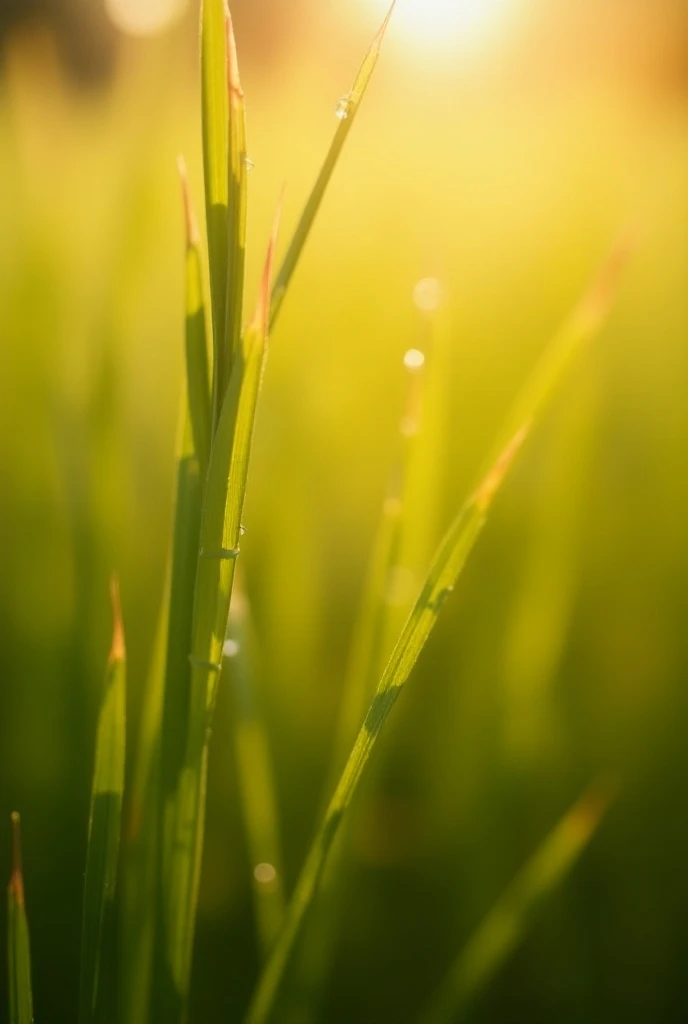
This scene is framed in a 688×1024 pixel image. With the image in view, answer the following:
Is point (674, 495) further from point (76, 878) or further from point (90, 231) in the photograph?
point (90, 231)

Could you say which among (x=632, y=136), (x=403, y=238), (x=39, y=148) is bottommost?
(x=403, y=238)

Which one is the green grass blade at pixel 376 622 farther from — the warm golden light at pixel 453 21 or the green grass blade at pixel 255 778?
the warm golden light at pixel 453 21

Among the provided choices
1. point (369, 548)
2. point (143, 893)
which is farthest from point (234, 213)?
point (369, 548)

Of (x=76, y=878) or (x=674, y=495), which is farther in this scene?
(x=674, y=495)

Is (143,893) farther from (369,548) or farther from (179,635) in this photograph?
(369,548)

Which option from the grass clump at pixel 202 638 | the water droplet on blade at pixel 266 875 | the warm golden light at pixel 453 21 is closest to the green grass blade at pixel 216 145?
the grass clump at pixel 202 638

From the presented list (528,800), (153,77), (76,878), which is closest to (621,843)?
(528,800)

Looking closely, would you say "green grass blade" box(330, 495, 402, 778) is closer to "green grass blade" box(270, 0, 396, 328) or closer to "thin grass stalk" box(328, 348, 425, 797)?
"thin grass stalk" box(328, 348, 425, 797)
